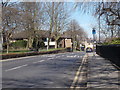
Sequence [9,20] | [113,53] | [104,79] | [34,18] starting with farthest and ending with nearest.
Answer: [34,18] < [9,20] < [113,53] < [104,79]

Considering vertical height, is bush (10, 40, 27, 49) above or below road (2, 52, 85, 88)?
above

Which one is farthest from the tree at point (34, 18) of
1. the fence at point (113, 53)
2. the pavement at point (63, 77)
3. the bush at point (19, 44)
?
the pavement at point (63, 77)

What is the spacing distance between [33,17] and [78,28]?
66653mm

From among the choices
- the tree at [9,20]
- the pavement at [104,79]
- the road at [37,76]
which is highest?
the tree at [9,20]

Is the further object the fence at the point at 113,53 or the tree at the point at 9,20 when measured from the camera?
the tree at the point at 9,20

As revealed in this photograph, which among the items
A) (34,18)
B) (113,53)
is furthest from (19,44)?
(113,53)

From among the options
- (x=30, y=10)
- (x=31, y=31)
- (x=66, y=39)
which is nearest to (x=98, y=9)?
(x=30, y=10)

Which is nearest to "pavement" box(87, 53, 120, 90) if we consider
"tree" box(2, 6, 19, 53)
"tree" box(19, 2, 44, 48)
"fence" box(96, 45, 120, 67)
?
"fence" box(96, 45, 120, 67)

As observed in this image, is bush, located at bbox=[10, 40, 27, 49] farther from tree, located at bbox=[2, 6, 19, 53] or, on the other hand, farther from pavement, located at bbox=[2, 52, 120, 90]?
pavement, located at bbox=[2, 52, 120, 90]

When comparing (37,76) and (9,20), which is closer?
(37,76)

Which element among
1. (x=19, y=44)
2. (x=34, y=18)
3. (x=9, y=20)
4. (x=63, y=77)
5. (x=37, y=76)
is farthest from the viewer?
(x=19, y=44)

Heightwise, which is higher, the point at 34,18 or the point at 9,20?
the point at 34,18

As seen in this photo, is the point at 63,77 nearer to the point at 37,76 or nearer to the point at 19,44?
the point at 37,76

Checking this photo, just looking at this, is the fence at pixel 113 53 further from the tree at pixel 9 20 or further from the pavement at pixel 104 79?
the tree at pixel 9 20
